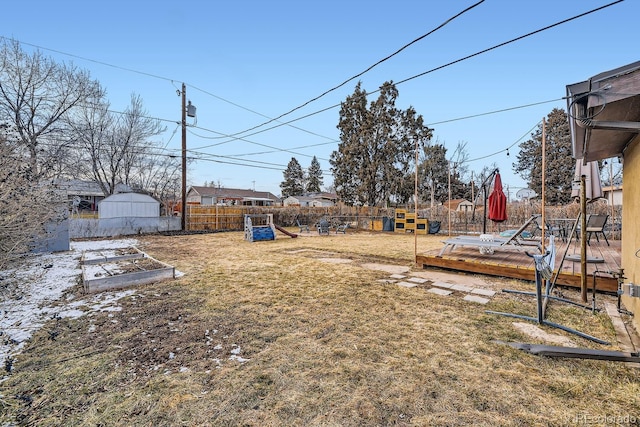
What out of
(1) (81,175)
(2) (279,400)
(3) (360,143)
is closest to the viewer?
(2) (279,400)

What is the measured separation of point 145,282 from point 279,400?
Answer: 411 centimetres

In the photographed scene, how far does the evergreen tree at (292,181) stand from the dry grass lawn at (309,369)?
4113cm

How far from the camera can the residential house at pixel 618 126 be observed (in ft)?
6.71

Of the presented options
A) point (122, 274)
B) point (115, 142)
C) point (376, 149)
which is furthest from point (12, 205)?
point (376, 149)

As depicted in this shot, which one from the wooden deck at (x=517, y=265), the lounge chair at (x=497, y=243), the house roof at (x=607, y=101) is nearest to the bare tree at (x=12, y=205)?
the house roof at (x=607, y=101)

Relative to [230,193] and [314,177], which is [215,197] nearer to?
[230,193]

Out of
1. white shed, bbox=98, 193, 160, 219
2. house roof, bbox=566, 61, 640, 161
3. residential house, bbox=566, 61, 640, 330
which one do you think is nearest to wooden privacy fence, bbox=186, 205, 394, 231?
white shed, bbox=98, 193, 160, 219

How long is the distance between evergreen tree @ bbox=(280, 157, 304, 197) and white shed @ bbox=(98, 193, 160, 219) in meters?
28.0

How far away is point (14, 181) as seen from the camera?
4.35 meters

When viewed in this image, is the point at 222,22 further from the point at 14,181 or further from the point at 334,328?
the point at 334,328

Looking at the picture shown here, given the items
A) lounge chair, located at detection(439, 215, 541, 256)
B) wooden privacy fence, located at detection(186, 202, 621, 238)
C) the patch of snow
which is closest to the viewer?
the patch of snow

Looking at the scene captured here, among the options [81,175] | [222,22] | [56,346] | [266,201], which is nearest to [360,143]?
[222,22]

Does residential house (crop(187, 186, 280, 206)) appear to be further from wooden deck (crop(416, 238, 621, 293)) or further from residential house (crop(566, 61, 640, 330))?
residential house (crop(566, 61, 640, 330))

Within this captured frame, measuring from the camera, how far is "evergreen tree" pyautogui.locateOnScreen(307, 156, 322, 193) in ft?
149
